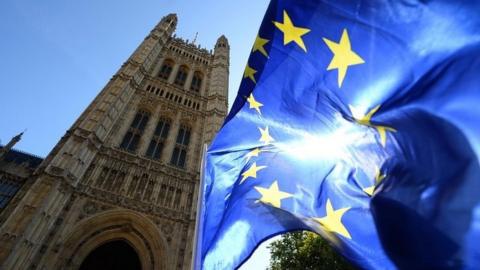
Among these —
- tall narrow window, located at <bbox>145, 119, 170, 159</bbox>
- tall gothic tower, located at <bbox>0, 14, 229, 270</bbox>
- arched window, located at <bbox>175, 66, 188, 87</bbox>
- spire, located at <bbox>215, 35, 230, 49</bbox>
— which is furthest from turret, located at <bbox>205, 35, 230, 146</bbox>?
tall narrow window, located at <bbox>145, 119, 170, 159</bbox>

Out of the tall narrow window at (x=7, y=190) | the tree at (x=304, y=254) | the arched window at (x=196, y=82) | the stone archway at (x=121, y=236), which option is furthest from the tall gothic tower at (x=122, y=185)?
the tree at (x=304, y=254)

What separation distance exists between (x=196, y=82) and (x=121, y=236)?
59.5ft

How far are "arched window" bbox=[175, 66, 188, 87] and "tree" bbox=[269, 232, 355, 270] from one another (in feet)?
65.3

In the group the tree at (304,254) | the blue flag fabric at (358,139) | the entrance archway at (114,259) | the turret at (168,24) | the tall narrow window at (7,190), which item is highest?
the turret at (168,24)

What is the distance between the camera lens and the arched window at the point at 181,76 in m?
29.2

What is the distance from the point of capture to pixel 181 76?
30.5m

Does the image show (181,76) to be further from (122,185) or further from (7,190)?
(7,190)

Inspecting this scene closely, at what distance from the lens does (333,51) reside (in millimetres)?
3908

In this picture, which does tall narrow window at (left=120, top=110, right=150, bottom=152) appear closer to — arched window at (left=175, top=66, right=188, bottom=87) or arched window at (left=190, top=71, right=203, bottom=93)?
arched window at (left=175, top=66, right=188, bottom=87)

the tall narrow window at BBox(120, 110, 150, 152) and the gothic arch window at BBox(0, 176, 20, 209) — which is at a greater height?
the tall narrow window at BBox(120, 110, 150, 152)

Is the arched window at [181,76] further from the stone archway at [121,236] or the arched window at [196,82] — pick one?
the stone archway at [121,236]

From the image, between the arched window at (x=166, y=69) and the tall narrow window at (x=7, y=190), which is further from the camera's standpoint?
the arched window at (x=166, y=69)

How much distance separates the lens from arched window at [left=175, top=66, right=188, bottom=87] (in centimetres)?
2916

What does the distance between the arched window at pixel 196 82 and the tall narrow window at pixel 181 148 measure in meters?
6.52
